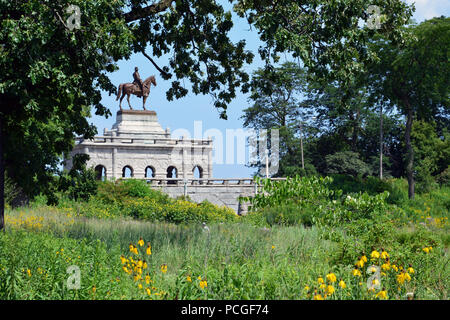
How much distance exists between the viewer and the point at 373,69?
36594 millimetres

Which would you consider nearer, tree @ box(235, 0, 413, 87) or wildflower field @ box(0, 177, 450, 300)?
wildflower field @ box(0, 177, 450, 300)

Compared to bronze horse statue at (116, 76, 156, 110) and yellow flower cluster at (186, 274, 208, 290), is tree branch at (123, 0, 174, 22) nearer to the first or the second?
yellow flower cluster at (186, 274, 208, 290)


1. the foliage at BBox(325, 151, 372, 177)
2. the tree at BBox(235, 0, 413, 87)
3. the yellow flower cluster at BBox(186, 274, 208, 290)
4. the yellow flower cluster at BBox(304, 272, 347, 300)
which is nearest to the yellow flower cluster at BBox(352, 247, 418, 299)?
the yellow flower cluster at BBox(304, 272, 347, 300)

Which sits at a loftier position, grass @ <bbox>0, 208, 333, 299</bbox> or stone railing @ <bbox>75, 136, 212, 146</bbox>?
stone railing @ <bbox>75, 136, 212, 146</bbox>

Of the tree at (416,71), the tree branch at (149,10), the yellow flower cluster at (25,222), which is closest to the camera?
the tree branch at (149,10)

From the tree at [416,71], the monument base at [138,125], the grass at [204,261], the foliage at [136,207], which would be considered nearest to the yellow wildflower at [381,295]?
the grass at [204,261]

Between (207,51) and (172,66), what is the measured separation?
145cm

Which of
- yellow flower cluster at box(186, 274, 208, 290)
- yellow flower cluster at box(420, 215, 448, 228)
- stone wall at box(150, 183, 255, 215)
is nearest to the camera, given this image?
yellow flower cluster at box(186, 274, 208, 290)

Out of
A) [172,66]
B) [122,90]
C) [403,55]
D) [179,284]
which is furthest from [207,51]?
[122,90]

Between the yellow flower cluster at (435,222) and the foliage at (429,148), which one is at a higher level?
the foliage at (429,148)

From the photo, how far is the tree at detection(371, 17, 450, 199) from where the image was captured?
34438mm

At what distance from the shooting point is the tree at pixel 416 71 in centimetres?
3444

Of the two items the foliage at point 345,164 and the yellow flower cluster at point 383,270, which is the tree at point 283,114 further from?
the yellow flower cluster at point 383,270
